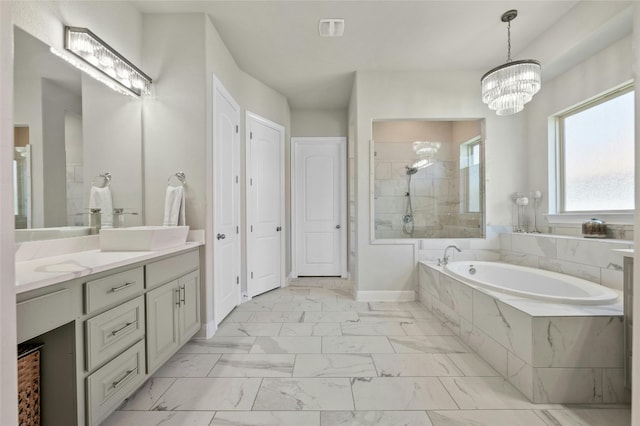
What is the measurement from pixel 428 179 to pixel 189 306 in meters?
3.11

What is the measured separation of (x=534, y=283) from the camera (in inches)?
102

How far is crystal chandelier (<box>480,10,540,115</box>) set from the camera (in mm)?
2158

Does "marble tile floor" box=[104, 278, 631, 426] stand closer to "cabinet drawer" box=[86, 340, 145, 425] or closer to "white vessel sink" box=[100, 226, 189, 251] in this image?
"cabinet drawer" box=[86, 340, 145, 425]

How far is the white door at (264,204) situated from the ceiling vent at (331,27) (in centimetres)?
132

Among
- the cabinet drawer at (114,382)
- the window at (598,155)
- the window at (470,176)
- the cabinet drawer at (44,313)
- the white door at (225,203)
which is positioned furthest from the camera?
the window at (470,176)

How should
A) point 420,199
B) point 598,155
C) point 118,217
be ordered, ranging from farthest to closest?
point 420,199
point 598,155
point 118,217

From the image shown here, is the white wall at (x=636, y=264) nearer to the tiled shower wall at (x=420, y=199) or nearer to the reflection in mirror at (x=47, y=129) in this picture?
the reflection in mirror at (x=47, y=129)

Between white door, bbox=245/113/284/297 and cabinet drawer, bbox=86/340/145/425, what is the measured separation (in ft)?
6.18

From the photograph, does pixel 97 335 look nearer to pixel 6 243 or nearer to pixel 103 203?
pixel 6 243

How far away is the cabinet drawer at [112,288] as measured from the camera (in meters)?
1.21

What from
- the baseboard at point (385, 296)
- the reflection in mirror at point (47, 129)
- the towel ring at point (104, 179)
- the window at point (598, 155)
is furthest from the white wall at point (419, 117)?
the reflection in mirror at point (47, 129)

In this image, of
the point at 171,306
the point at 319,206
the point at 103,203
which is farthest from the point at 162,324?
the point at 319,206

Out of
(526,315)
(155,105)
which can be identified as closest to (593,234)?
(526,315)

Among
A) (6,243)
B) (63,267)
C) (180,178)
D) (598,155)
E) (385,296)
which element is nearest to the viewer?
(6,243)
